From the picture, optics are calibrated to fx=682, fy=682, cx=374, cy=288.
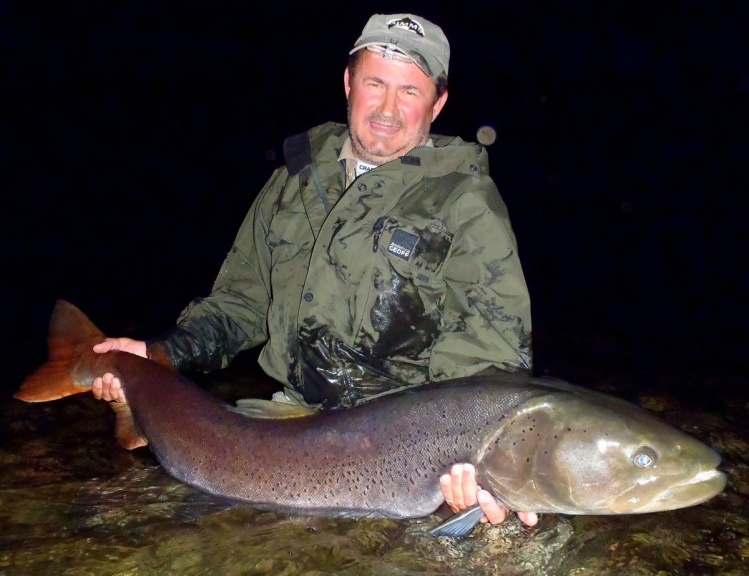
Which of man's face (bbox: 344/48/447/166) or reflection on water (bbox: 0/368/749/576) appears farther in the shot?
man's face (bbox: 344/48/447/166)

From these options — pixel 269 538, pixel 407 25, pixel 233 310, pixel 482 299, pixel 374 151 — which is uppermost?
pixel 407 25

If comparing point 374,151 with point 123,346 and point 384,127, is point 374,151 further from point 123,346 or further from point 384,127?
point 123,346

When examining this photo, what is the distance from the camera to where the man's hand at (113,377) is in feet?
12.9

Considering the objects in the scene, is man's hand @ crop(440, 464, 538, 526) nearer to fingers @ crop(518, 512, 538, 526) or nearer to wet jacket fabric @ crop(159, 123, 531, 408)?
fingers @ crop(518, 512, 538, 526)

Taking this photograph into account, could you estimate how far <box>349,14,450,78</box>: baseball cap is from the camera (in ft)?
12.5

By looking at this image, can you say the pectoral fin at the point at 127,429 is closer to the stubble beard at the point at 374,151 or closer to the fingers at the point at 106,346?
the fingers at the point at 106,346

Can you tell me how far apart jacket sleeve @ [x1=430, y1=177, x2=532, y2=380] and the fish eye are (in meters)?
0.72

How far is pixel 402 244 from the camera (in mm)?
3604

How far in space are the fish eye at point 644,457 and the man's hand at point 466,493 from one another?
0.61 m

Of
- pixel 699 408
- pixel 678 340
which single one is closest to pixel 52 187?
pixel 678 340

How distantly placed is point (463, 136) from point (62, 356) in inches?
1158

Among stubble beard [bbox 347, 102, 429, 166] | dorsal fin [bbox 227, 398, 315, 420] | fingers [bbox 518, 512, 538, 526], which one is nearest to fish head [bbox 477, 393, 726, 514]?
fingers [bbox 518, 512, 538, 526]

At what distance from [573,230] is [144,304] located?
1415cm

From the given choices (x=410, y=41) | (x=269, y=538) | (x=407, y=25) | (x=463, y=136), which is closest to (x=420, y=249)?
(x=410, y=41)
